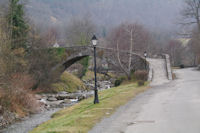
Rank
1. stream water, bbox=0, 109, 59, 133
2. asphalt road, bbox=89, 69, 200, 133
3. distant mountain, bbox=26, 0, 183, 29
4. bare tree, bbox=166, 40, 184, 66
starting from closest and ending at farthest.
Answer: asphalt road, bbox=89, 69, 200, 133 → stream water, bbox=0, 109, 59, 133 → bare tree, bbox=166, 40, 184, 66 → distant mountain, bbox=26, 0, 183, 29

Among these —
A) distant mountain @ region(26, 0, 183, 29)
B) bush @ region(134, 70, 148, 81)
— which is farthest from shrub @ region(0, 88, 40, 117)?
distant mountain @ region(26, 0, 183, 29)

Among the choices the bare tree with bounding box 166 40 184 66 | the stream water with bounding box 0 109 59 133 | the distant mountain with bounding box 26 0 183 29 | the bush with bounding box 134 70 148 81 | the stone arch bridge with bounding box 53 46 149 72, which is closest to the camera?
the stream water with bounding box 0 109 59 133

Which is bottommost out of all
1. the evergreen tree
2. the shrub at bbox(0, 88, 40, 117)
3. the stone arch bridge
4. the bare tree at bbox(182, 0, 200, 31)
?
the shrub at bbox(0, 88, 40, 117)

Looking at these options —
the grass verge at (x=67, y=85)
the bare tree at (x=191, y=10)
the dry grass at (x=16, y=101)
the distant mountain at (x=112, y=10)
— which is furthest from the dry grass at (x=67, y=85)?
the distant mountain at (x=112, y=10)

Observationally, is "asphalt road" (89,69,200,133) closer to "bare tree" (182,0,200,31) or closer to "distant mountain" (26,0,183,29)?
"bare tree" (182,0,200,31)

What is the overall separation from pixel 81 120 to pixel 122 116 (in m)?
1.62

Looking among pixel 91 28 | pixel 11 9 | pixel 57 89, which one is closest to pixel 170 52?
pixel 91 28

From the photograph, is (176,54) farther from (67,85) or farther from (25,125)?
(25,125)

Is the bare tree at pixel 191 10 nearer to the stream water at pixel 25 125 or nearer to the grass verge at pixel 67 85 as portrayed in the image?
the grass verge at pixel 67 85

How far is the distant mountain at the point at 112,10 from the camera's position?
14629 cm

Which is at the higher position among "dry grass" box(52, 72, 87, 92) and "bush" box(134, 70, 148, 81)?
"bush" box(134, 70, 148, 81)

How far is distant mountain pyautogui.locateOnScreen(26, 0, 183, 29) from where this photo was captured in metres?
146

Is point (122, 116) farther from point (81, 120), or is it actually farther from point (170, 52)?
point (170, 52)

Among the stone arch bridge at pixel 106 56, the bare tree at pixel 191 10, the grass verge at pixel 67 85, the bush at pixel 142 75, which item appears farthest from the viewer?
the grass verge at pixel 67 85
